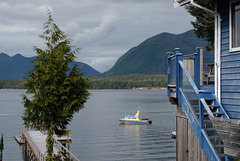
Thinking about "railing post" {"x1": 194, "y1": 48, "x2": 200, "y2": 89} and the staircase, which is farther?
"railing post" {"x1": 194, "y1": 48, "x2": 200, "y2": 89}

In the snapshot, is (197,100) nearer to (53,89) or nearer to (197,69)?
(197,69)

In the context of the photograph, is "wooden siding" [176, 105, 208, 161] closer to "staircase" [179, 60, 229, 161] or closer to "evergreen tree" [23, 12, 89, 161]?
"staircase" [179, 60, 229, 161]

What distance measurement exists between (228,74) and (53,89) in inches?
311

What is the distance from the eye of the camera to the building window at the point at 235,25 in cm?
922

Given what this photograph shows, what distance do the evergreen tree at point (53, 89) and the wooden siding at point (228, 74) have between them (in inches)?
273

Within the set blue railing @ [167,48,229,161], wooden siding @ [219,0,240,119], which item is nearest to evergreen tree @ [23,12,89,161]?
blue railing @ [167,48,229,161]

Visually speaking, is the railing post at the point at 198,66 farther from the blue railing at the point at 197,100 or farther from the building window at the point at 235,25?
the building window at the point at 235,25

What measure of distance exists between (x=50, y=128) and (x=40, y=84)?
2142 millimetres

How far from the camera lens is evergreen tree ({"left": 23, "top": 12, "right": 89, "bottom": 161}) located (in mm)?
14070

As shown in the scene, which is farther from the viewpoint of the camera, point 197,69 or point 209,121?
point 197,69

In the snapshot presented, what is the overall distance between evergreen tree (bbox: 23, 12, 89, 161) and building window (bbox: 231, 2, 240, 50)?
7496 mm

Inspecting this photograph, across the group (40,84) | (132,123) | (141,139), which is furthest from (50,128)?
(132,123)

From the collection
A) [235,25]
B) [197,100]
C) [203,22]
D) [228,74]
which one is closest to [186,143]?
[197,100]

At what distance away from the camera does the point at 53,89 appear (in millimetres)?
14117
